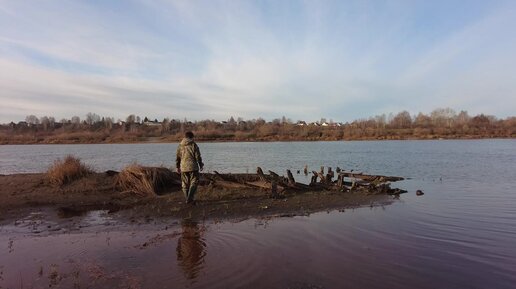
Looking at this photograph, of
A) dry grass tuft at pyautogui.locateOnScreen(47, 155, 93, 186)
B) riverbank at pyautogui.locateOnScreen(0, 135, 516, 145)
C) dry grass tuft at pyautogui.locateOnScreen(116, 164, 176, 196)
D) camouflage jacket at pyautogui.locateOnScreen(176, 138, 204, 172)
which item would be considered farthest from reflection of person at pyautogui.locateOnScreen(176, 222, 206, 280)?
riverbank at pyautogui.locateOnScreen(0, 135, 516, 145)

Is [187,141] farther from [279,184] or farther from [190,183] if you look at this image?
[279,184]

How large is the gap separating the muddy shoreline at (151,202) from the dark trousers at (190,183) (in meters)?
0.35

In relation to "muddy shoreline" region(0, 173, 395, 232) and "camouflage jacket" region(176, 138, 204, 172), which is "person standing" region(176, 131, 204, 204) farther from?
"muddy shoreline" region(0, 173, 395, 232)

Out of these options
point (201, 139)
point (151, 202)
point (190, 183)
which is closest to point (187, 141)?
point (190, 183)

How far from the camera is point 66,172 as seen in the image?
1650 cm

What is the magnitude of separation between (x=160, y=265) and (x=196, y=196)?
6703 millimetres

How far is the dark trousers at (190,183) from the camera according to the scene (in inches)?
493

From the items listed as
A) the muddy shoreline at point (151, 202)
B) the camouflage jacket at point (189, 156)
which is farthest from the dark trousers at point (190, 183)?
the muddy shoreline at point (151, 202)

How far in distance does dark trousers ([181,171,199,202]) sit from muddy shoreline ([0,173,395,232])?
1.14ft

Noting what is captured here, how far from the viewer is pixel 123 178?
620 inches

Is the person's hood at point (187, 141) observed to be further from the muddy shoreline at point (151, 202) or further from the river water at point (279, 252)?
the river water at point (279, 252)

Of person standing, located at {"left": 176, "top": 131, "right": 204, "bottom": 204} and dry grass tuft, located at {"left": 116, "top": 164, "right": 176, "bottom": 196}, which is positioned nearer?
person standing, located at {"left": 176, "top": 131, "right": 204, "bottom": 204}

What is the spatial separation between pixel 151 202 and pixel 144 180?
1.57 m

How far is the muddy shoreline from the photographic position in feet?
39.0
